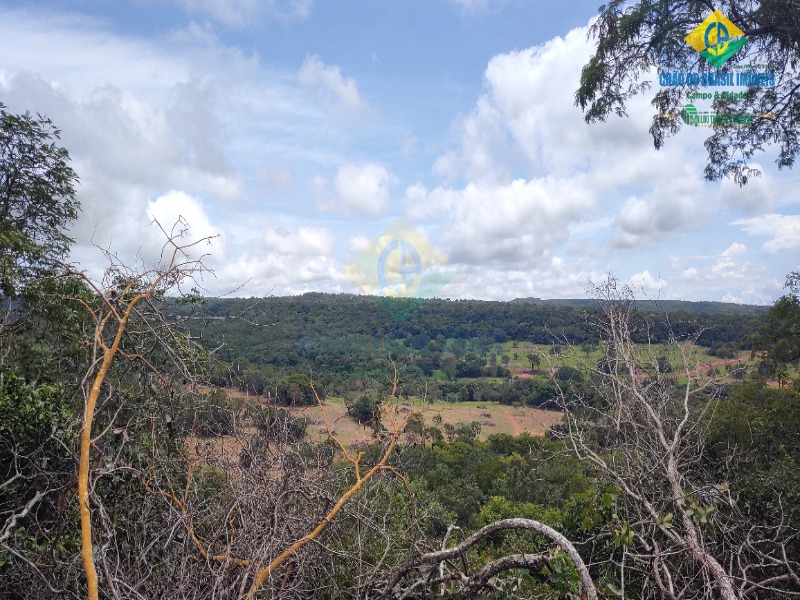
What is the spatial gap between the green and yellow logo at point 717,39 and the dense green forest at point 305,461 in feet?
14.1

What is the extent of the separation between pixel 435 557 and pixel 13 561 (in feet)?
9.20

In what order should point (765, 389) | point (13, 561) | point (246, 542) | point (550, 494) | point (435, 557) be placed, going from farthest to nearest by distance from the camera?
point (550, 494), point (765, 389), point (13, 561), point (246, 542), point (435, 557)

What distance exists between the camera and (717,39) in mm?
7277

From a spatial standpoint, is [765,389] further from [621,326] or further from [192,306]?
[192,306]

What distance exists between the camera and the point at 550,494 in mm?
18703

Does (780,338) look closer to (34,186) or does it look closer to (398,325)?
(34,186)

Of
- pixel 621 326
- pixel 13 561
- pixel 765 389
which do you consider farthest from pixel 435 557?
pixel 765 389

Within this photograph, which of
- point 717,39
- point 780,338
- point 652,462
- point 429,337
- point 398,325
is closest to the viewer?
point 652,462

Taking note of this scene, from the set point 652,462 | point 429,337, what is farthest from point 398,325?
point 652,462

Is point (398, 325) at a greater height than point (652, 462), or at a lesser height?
greater

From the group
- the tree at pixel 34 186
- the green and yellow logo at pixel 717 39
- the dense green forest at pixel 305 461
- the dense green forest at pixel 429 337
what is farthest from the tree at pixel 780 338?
the tree at pixel 34 186

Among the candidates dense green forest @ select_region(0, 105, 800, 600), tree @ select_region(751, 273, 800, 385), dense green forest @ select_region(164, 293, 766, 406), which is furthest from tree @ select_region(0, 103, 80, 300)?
tree @ select_region(751, 273, 800, 385)

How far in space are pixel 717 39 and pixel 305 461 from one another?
8667 mm

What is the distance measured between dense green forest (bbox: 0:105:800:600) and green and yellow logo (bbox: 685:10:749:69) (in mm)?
4294
